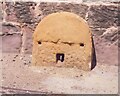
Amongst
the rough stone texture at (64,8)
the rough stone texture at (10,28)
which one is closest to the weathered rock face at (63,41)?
the rough stone texture at (64,8)

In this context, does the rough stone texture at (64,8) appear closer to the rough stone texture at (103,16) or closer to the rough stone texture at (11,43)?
the rough stone texture at (103,16)

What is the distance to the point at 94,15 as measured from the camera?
311cm

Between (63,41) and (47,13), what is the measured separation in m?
0.24

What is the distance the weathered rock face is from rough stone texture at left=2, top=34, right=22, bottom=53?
171 millimetres

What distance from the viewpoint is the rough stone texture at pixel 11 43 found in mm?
3274

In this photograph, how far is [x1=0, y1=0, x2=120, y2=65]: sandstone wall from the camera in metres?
3.11

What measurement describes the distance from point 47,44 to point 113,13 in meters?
0.52

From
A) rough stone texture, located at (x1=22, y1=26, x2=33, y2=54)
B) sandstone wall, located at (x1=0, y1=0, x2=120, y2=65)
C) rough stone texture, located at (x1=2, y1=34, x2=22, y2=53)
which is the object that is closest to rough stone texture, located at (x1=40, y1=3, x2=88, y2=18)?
sandstone wall, located at (x1=0, y1=0, x2=120, y2=65)

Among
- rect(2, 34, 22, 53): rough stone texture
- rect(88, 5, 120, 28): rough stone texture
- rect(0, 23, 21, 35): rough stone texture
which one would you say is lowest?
rect(2, 34, 22, 53): rough stone texture

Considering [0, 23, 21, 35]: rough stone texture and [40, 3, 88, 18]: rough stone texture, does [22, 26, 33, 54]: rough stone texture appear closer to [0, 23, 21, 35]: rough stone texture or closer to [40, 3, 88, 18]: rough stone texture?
[0, 23, 21, 35]: rough stone texture

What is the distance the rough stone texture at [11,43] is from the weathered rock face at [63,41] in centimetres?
17

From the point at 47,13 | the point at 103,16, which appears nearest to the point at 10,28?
the point at 47,13

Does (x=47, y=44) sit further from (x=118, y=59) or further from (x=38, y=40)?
(x=118, y=59)

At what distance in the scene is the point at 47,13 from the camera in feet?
10.4
